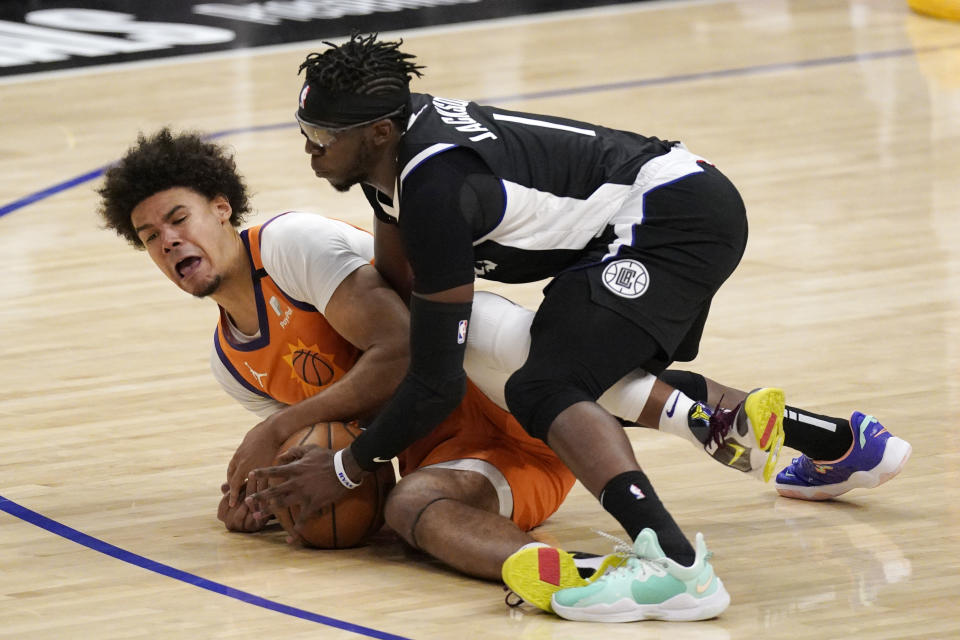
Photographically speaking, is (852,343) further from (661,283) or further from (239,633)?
(239,633)

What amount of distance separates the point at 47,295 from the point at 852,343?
317 cm

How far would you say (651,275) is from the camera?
3.51 m

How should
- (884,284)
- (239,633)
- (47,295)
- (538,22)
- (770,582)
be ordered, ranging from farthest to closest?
(538,22)
(47,295)
(884,284)
(770,582)
(239,633)

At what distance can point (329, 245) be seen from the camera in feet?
12.6

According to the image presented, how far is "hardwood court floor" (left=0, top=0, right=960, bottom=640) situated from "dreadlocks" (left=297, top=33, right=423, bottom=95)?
111cm

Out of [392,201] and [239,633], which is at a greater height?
[392,201]

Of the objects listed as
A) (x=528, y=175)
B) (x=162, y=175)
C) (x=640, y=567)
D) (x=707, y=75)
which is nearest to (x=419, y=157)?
(x=528, y=175)

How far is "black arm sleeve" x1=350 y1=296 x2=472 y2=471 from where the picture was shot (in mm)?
3301

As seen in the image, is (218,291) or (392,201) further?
(218,291)

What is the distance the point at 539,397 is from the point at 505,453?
45 cm

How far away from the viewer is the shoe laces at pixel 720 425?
3.44 metres

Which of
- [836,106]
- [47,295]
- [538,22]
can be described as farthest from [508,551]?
[538,22]

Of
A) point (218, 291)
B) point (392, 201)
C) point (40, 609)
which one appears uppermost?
point (392, 201)

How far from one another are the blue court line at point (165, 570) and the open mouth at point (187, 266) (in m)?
0.69
